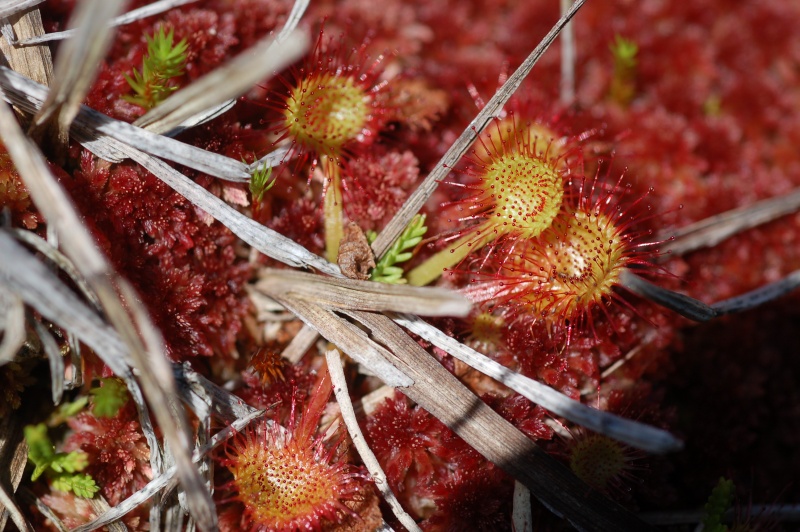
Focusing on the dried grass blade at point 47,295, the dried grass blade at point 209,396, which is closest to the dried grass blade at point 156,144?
the dried grass blade at point 47,295

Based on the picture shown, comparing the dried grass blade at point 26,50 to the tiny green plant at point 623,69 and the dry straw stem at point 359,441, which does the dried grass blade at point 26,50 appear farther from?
the tiny green plant at point 623,69

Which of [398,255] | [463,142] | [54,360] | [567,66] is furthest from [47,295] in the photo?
[567,66]

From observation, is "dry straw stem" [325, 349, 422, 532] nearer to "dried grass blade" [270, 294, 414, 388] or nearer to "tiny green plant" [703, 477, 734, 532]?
"dried grass blade" [270, 294, 414, 388]

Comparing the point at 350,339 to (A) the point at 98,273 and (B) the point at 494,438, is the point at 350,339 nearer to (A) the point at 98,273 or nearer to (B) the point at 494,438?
(B) the point at 494,438

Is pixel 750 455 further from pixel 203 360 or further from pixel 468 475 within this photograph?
pixel 203 360

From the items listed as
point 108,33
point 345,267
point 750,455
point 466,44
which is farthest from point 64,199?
point 750,455

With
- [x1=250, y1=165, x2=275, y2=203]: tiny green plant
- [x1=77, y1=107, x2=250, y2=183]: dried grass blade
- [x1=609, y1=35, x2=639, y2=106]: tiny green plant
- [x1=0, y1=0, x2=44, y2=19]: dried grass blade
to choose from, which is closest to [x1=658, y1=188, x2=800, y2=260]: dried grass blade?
[x1=609, y1=35, x2=639, y2=106]: tiny green plant
